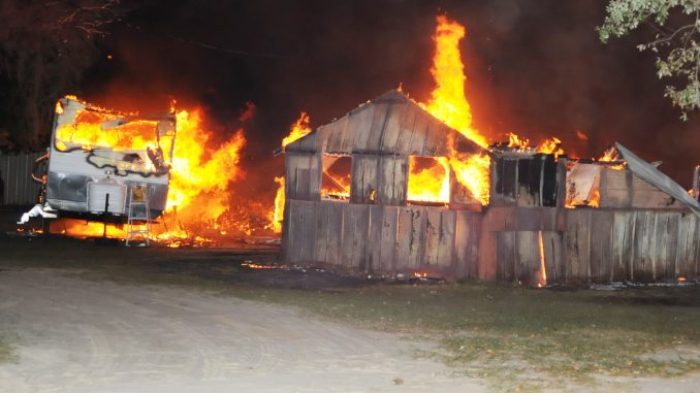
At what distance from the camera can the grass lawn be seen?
9.30 meters

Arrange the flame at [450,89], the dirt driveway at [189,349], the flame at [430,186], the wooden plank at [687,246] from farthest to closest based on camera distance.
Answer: the flame at [450,89], the flame at [430,186], the wooden plank at [687,246], the dirt driveway at [189,349]

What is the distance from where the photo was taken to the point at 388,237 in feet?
56.4

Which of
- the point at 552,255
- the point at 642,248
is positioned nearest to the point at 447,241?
the point at 552,255

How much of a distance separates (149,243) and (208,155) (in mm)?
4758

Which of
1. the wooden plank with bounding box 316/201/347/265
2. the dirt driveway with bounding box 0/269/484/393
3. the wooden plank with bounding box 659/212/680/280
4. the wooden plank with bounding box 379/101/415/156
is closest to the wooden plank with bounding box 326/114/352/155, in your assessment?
the wooden plank with bounding box 379/101/415/156

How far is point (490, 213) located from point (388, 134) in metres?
2.55

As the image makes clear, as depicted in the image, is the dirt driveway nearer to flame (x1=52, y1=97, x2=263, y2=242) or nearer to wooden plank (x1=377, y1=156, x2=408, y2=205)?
wooden plank (x1=377, y1=156, x2=408, y2=205)

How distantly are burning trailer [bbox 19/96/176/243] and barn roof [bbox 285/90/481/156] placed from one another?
5005 mm

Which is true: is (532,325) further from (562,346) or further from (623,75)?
(623,75)

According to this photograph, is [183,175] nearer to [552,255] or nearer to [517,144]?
[517,144]

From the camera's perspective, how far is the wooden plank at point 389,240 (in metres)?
17.1

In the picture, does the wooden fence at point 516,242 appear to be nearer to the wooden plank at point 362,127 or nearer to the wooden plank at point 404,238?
the wooden plank at point 404,238

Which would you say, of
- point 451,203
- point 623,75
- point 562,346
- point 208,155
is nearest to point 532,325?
point 562,346

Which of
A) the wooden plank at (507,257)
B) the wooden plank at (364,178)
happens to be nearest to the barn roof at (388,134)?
the wooden plank at (364,178)
